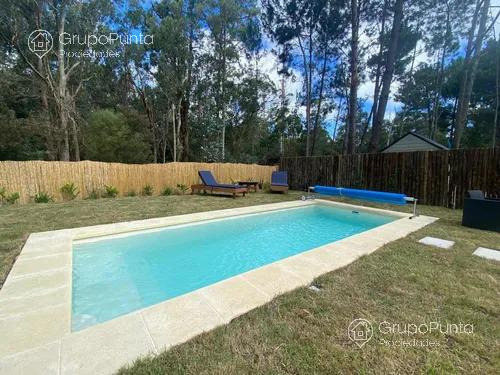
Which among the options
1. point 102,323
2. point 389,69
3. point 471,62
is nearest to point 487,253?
point 102,323

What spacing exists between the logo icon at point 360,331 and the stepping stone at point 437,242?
9.21 ft

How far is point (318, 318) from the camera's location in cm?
187

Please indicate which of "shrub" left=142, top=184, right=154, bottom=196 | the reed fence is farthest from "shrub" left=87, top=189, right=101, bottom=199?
"shrub" left=142, top=184, right=154, bottom=196

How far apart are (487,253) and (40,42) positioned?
18.6 metres

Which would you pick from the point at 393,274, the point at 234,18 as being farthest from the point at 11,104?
the point at 393,274

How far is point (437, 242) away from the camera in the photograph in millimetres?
3873

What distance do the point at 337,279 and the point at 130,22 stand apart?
19.5 meters

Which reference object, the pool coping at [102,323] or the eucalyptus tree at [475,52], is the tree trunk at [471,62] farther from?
the pool coping at [102,323]

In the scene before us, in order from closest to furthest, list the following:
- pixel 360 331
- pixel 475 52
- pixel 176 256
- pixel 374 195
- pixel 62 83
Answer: pixel 360 331, pixel 176 256, pixel 374 195, pixel 475 52, pixel 62 83

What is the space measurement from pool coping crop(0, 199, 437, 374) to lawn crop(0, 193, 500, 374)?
14 centimetres

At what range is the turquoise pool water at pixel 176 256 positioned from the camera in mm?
2568

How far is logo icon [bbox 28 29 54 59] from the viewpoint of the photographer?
11.5m

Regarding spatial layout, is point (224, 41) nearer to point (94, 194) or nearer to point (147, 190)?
point (147, 190)

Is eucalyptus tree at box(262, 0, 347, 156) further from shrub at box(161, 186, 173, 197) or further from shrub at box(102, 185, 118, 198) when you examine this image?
shrub at box(102, 185, 118, 198)
